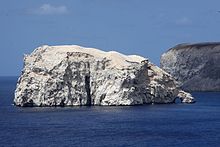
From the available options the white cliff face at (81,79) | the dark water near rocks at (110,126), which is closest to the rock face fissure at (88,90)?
the white cliff face at (81,79)

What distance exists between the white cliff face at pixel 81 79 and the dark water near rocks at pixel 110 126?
15.0 feet

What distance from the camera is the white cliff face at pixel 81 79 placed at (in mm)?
133000

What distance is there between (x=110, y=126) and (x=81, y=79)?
35953mm

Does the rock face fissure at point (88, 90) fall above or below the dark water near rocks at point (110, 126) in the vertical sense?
above

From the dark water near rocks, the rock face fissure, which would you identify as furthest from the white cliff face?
the dark water near rocks

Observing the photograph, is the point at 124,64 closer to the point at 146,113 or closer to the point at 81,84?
the point at 81,84

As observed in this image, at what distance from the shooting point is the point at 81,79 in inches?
5384

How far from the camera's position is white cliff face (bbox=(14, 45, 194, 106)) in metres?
133

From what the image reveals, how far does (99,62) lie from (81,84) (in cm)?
674

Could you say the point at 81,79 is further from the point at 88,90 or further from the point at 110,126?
the point at 110,126

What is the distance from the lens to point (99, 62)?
139 m

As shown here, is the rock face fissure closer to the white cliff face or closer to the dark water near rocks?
the white cliff face

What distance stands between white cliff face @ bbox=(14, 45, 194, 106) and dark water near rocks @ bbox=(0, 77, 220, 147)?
15.0ft

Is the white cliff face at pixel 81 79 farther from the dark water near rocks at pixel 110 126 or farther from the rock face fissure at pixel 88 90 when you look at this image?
the dark water near rocks at pixel 110 126
